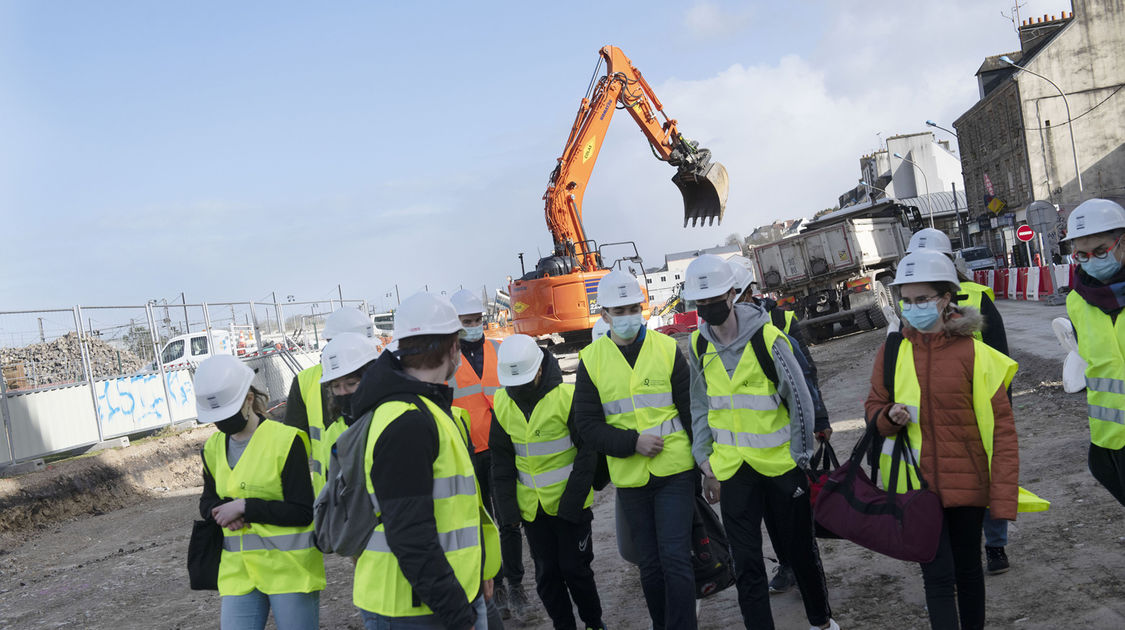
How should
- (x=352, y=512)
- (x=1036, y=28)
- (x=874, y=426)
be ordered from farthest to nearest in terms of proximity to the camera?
1. (x=1036, y=28)
2. (x=874, y=426)
3. (x=352, y=512)

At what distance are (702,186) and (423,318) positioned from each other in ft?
50.2

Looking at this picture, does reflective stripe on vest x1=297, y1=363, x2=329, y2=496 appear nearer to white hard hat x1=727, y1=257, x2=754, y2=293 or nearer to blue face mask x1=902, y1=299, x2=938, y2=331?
white hard hat x1=727, y1=257, x2=754, y2=293

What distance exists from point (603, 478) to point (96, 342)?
13.3 m

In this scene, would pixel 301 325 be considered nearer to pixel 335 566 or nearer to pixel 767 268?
pixel 767 268

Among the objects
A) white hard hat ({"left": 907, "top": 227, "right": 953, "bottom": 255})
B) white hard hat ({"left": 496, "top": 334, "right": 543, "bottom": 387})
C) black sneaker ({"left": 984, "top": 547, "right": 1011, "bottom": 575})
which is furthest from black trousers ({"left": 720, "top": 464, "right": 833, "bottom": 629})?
white hard hat ({"left": 907, "top": 227, "right": 953, "bottom": 255})

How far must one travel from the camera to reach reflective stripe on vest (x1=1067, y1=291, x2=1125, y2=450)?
12.5ft

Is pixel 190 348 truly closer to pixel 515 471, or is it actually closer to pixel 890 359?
pixel 515 471

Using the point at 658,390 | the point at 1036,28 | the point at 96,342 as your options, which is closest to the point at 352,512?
the point at 658,390

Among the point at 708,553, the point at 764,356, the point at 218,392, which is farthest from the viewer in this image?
the point at 708,553

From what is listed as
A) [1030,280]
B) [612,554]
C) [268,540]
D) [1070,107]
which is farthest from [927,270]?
[1070,107]

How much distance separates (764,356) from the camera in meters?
4.16

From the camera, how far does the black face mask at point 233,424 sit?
360 cm

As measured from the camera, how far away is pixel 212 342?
64.6 ft

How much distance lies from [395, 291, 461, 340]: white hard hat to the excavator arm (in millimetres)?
14534
